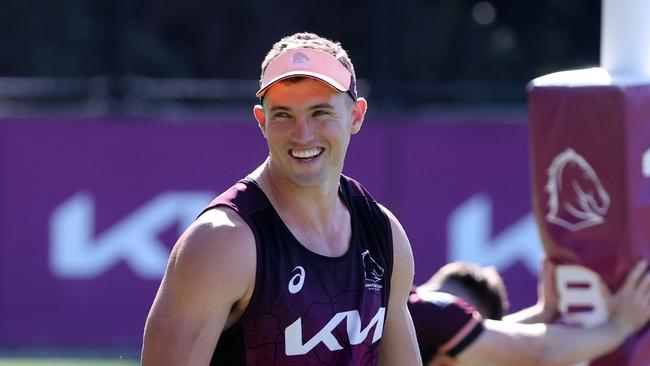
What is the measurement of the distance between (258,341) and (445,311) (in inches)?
50.3

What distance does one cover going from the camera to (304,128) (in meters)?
3.82

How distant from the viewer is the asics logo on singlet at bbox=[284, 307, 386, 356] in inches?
148

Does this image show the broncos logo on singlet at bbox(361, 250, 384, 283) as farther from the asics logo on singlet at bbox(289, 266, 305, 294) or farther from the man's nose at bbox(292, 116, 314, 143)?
the man's nose at bbox(292, 116, 314, 143)

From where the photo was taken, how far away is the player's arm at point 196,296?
358 cm

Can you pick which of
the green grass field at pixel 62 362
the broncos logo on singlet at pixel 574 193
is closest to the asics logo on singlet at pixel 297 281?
the broncos logo on singlet at pixel 574 193

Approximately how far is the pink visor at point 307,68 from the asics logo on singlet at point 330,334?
0.60 meters

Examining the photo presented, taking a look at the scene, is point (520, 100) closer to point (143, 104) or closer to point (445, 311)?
point (143, 104)

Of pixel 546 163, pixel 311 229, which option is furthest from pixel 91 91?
pixel 311 229

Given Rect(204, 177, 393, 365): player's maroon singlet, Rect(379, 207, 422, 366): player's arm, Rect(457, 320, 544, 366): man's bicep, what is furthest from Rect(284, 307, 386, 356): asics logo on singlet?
Rect(457, 320, 544, 366): man's bicep

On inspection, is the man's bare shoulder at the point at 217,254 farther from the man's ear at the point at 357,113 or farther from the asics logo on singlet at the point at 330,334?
the man's ear at the point at 357,113

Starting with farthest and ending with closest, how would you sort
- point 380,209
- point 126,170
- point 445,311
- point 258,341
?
point 126,170
point 445,311
point 380,209
point 258,341

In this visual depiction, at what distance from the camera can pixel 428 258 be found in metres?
10.9

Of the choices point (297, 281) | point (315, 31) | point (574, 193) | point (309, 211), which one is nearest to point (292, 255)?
point (297, 281)

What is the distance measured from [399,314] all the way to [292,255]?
573mm
